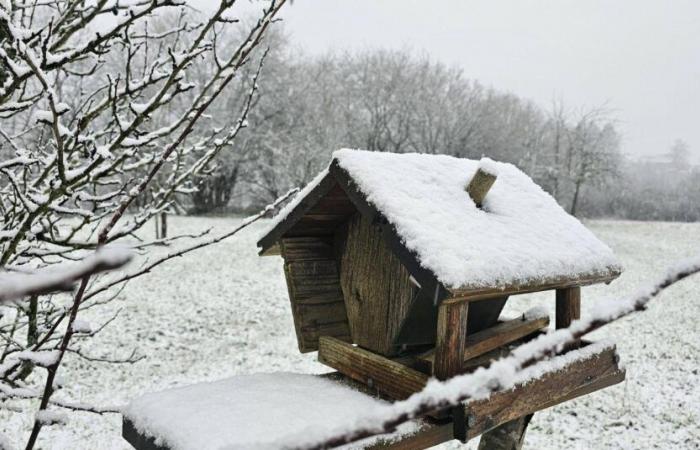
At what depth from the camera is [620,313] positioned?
1.53ft

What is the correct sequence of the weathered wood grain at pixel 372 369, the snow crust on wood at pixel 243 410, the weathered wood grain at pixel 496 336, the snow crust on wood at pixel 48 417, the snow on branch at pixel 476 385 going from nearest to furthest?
the snow on branch at pixel 476 385, the snow crust on wood at pixel 48 417, the snow crust on wood at pixel 243 410, the weathered wood grain at pixel 372 369, the weathered wood grain at pixel 496 336

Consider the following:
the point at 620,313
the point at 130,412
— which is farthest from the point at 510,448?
the point at 620,313

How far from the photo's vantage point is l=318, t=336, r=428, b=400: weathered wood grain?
215cm

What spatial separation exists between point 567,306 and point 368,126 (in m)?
30.6

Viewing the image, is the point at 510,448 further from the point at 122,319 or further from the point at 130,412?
the point at 122,319

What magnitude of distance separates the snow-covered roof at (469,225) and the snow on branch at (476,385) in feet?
4.32

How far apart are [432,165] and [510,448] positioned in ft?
5.39

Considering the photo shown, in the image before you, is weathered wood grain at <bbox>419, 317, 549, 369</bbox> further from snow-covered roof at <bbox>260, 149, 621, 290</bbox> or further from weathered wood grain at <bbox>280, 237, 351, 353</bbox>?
weathered wood grain at <bbox>280, 237, 351, 353</bbox>

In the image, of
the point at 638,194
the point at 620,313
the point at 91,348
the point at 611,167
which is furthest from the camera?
the point at 638,194

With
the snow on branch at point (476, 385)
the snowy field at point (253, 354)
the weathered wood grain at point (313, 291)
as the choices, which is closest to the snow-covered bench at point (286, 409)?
the weathered wood grain at point (313, 291)

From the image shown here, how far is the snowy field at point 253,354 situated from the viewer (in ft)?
21.0

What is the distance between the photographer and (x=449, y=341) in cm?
208

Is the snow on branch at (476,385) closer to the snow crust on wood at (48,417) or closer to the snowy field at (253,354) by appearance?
the snow crust on wood at (48,417)

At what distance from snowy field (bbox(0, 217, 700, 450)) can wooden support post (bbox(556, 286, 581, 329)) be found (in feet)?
12.2
